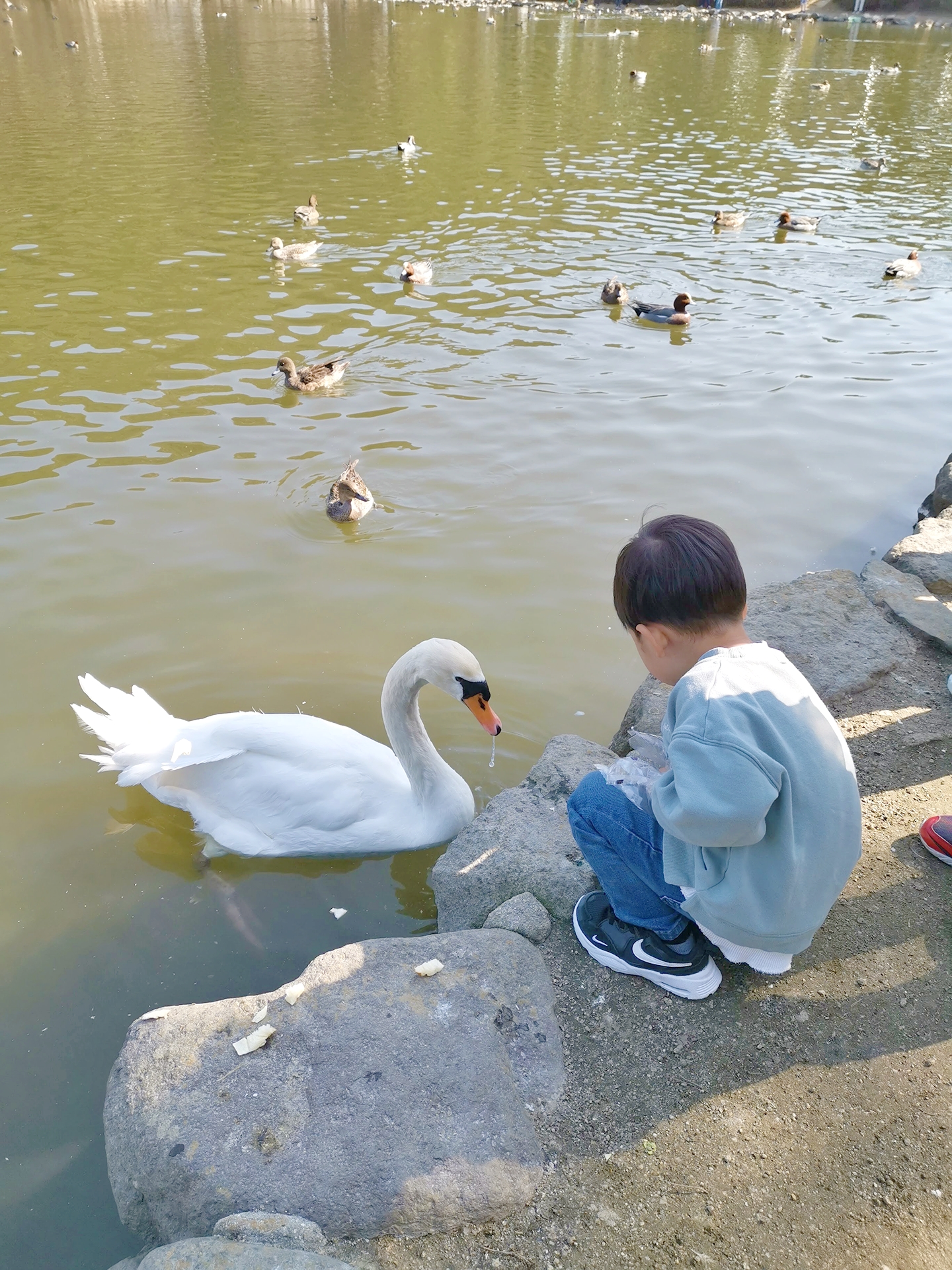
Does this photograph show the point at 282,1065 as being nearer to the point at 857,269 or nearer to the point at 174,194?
the point at 857,269

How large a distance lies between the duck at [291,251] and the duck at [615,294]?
434 cm

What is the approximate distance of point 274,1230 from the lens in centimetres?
233

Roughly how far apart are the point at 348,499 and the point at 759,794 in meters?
5.19

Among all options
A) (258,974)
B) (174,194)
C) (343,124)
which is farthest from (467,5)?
(258,974)

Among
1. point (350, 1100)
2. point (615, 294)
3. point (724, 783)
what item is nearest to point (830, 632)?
point (724, 783)

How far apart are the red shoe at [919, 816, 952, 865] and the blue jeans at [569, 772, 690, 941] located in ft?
3.55

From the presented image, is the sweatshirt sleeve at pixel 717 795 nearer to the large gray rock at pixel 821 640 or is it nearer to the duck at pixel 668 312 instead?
the large gray rock at pixel 821 640

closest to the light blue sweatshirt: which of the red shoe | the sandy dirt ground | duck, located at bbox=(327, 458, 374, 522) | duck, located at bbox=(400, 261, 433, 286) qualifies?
the sandy dirt ground

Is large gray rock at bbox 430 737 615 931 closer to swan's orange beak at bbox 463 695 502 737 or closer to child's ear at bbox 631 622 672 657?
swan's orange beak at bbox 463 695 502 737

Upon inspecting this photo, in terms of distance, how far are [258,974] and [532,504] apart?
4.47m

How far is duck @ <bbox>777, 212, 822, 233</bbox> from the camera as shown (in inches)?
592

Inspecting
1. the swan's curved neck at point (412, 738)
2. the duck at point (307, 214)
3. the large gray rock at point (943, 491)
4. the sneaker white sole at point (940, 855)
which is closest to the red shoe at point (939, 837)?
the sneaker white sole at point (940, 855)

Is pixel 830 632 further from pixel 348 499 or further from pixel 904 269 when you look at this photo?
pixel 904 269

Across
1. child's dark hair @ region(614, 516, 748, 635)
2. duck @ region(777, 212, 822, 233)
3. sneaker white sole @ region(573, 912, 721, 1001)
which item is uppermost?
child's dark hair @ region(614, 516, 748, 635)
